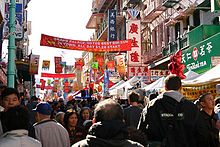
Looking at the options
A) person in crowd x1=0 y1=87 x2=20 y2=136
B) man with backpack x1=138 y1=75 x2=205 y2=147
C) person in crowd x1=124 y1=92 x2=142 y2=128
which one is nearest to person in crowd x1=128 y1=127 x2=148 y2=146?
man with backpack x1=138 y1=75 x2=205 y2=147

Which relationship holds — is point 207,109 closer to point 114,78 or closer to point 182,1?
point 182,1

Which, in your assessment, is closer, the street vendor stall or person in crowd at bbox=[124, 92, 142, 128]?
person in crowd at bbox=[124, 92, 142, 128]

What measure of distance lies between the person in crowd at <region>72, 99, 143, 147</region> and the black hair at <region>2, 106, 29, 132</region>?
31.7 inches

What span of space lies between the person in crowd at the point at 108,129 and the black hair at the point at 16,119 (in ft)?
2.64

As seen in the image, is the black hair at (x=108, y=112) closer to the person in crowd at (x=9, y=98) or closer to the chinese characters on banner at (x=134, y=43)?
the person in crowd at (x=9, y=98)

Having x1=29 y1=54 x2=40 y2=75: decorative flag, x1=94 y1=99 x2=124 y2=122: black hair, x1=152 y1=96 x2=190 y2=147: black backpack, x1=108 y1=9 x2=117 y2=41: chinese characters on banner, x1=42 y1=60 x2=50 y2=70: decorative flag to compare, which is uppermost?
x1=108 y1=9 x2=117 y2=41: chinese characters on banner

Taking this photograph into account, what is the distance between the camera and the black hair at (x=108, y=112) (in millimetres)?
2969

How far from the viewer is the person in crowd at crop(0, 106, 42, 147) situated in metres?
3.42

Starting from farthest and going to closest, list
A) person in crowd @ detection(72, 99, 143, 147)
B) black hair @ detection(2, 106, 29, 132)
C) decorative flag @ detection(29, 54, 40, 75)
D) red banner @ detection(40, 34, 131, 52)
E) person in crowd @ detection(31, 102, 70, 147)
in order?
decorative flag @ detection(29, 54, 40, 75)
red banner @ detection(40, 34, 131, 52)
person in crowd @ detection(31, 102, 70, 147)
black hair @ detection(2, 106, 29, 132)
person in crowd @ detection(72, 99, 143, 147)

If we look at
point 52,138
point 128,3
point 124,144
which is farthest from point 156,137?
point 128,3

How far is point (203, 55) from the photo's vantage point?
53.7ft

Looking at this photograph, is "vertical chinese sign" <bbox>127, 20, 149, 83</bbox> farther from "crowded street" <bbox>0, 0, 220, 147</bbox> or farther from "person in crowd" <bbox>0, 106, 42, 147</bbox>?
"person in crowd" <bbox>0, 106, 42, 147</bbox>

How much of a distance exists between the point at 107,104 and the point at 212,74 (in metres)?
7.23

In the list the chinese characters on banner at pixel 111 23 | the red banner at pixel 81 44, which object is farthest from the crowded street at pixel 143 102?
the chinese characters on banner at pixel 111 23
